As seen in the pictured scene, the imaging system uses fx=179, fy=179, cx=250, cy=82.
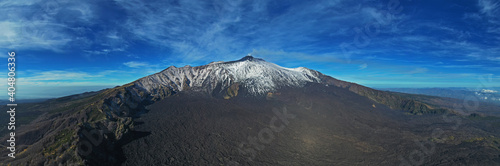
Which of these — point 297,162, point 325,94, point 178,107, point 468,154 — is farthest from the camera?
point 325,94

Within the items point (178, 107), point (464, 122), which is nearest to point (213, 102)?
point (178, 107)

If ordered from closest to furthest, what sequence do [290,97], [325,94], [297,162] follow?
[297,162], [290,97], [325,94]

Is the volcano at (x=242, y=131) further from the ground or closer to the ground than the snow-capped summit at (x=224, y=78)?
closer to the ground

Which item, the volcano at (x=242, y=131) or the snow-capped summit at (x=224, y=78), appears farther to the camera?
the snow-capped summit at (x=224, y=78)

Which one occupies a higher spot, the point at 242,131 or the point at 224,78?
the point at 224,78

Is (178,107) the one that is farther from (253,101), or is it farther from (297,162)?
(297,162)
